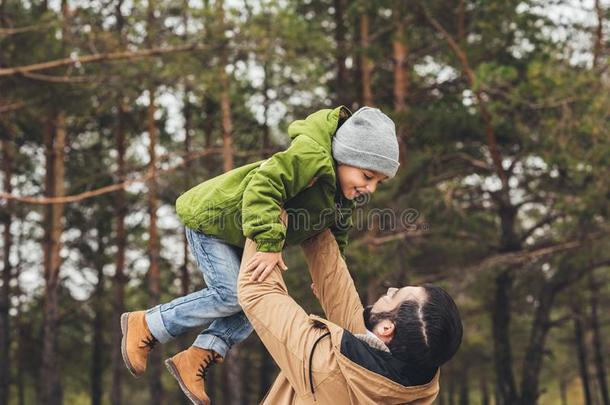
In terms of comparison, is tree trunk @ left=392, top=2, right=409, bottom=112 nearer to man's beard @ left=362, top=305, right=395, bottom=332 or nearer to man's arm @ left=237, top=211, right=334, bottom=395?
man's beard @ left=362, top=305, right=395, bottom=332

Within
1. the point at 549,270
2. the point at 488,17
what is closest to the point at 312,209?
the point at 488,17

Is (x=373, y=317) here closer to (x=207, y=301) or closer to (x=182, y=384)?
(x=207, y=301)

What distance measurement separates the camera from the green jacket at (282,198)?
2.52m

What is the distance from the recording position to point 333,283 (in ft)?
9.66

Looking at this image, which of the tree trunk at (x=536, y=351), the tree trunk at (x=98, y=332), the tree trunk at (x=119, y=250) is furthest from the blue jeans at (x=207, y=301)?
the tree trunk at (x=98, y=332)

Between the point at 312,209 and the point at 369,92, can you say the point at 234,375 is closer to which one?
the point at 369,92

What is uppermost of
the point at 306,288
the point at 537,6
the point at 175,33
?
the point at 537,6

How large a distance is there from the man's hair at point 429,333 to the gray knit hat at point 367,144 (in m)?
0.52

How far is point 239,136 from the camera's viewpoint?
1831cm

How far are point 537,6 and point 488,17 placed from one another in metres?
1.75

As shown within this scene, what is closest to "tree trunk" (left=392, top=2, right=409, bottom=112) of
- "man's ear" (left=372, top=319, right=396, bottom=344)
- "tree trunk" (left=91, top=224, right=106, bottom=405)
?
"tree trunk" (left=91, top=224, right=106, bottom=405)

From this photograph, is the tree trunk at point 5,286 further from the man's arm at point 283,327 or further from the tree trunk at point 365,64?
the man's arm at point 283,327

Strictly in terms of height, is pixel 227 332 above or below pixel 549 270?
below

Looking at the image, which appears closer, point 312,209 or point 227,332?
point 312,209
